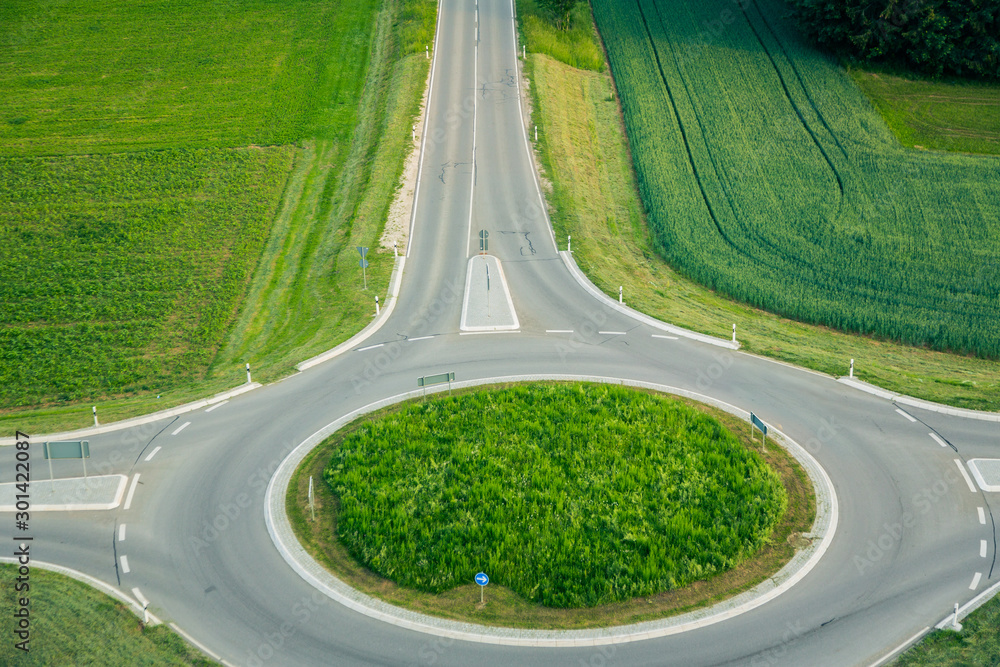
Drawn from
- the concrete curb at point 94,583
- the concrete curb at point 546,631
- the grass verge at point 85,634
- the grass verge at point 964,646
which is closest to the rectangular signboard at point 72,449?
the concrete curb at point 94,583

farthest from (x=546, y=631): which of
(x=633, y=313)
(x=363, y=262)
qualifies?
(x=363, y=262)

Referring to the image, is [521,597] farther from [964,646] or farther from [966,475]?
[966,475]

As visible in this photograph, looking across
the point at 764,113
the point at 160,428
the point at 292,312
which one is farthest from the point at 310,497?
the point at 764,113

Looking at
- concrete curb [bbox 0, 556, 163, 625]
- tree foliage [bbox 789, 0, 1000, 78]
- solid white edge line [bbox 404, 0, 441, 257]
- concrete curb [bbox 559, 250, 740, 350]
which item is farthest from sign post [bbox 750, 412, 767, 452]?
tree foliage [bbox 789, 0, 1000, 78]

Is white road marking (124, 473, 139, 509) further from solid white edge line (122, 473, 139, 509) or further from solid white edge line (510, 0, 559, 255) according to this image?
solid white edge line (510, 0, 559, 255)

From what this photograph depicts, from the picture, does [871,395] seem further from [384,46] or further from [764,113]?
[384,46]
